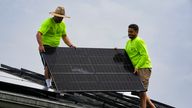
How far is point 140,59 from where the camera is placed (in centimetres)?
1612

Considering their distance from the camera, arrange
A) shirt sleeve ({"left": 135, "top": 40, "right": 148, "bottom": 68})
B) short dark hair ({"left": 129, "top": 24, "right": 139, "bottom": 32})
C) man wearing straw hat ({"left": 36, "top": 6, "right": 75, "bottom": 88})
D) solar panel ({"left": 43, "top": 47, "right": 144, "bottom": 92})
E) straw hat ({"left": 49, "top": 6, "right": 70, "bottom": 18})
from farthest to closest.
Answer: short dark hair ({"left": 129, "top": 24, "right": 139, "bottom": 32}) → shirt sleeve ({"left": 135, "top": 40, "right": 148, "bottom": 68}) → straw hat ({"left": 49, "top": 6, "right": 70, "bottom": 18}) → man wearing straw hat ({"left": 36, "top": 6, "right": 75, "bottom": 88}) → solar panel ({"left": 43, "top": 47, "right": 144, "bottom": 92})

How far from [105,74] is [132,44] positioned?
90 centimetres

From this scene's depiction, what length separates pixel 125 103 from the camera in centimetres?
1708

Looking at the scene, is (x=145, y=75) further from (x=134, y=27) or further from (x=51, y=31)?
(x=51, y=31)

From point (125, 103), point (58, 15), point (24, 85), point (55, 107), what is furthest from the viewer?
point (125, 103)

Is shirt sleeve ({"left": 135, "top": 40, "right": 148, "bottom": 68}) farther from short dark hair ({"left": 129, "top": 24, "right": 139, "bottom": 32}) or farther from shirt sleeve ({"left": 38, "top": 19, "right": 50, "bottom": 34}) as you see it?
shirt sleeve ({"left": 38, "top": 19, "right": 50, "bottom": 34})

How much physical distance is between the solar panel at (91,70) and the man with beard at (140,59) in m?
0.16

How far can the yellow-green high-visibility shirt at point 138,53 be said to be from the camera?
16.0m

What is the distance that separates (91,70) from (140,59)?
3.60 ft

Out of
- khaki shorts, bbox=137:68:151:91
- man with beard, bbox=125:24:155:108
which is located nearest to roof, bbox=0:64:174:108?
man with beard, bbox=125:24:155:108

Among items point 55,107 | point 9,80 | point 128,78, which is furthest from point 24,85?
point 128,78

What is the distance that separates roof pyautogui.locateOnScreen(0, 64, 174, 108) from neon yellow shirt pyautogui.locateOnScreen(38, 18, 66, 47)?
0.96 m

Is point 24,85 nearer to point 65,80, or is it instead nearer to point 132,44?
point 65,80

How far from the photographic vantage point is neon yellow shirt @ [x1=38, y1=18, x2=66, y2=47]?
1584 centimetres
